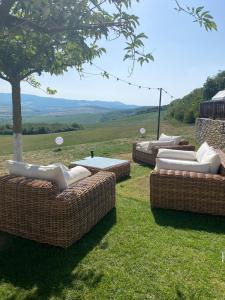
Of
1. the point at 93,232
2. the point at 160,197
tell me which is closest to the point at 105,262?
the point at 93,232

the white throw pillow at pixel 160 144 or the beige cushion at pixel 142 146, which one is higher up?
the white throw pillow at pixel 160 144

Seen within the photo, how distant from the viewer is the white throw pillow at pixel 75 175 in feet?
14.1

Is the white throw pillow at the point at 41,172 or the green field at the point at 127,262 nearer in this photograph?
the green field at the point at 127,262

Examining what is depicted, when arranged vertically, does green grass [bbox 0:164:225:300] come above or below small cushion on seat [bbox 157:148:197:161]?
below

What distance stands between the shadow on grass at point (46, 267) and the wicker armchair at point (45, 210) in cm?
12

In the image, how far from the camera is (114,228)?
13.4 feet

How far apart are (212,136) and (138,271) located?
974 cm

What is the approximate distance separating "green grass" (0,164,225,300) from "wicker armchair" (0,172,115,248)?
0.43ft

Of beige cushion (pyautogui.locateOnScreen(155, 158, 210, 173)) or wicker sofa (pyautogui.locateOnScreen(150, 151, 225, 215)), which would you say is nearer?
wicker sofa (pyautogui.locateOnScreen(150, 151, 225, 215))

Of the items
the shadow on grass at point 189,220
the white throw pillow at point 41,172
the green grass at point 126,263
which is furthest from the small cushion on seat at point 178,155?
the white throw pillow at point 41,172

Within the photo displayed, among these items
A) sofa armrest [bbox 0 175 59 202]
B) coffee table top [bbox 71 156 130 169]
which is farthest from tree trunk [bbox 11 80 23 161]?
coffee table top [bbox 71 156 130 169]

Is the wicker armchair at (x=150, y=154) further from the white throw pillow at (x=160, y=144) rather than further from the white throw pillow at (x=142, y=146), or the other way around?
the white throw pillow at (x=160, y=144)

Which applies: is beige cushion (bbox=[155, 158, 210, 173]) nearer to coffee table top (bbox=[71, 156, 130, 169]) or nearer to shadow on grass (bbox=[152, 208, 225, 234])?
shadow on grass (bbox=[152, 208, 225, 234])

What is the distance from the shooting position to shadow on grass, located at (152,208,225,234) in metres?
4.12
